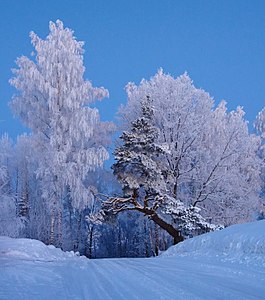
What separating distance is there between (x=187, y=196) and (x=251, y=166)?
217 inches

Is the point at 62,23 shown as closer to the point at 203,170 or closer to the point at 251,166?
the point at 203,170

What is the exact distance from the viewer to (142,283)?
249 inches

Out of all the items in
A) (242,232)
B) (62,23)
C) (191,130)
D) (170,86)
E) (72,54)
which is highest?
(62,23)

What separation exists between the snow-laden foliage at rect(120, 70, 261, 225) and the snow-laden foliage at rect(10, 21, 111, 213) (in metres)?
4.06

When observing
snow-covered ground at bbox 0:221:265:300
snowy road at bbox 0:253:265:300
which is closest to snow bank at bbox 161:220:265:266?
snow-covered ground at bbox 0:221:265:300

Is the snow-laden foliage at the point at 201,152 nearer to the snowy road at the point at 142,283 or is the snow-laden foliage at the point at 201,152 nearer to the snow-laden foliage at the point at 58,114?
the snow-laden foliage at the point at 58,114

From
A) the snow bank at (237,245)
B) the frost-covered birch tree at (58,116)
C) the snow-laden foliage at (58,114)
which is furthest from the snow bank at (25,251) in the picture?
the snow-laden foliage at (58,114)

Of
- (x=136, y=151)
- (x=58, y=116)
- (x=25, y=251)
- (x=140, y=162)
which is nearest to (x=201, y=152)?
(x=136, y=151)

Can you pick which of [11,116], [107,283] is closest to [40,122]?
[11,116]

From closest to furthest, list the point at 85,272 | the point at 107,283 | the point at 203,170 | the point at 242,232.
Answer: the point at 107,283, the point at 85,272, the point at 242,232, the point at 203,170

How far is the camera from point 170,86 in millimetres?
23797

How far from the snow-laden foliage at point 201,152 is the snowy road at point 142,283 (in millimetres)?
14101

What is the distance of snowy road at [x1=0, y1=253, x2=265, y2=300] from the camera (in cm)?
523

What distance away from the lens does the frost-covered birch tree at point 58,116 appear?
20797 mm
